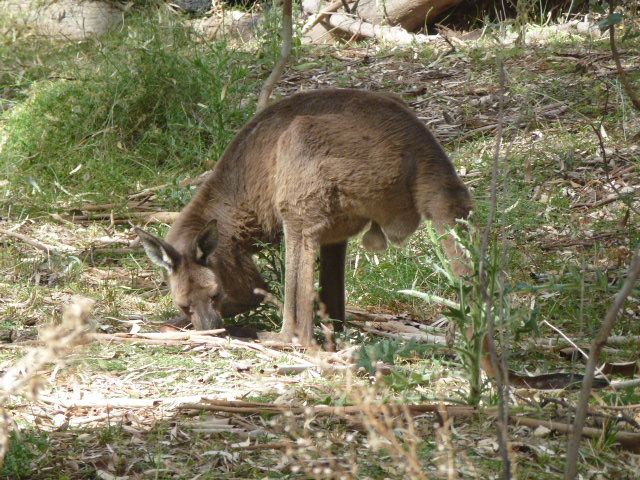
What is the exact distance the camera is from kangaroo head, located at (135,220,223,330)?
210 inches

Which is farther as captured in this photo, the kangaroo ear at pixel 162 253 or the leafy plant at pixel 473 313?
the kangaroo ear at pixel 162 253

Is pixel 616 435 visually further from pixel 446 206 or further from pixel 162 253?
pixel 162 253

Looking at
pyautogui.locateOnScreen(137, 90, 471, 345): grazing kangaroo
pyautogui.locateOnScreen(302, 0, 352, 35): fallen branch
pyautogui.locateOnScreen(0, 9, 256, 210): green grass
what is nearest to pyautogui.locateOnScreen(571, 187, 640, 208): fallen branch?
pyautogui.locateOnScreen(137, 90, 471, 345): grazing kangaroo

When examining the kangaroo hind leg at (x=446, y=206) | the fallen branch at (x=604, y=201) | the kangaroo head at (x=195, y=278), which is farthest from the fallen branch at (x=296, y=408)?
the fallen branch at (x=604, y=201)

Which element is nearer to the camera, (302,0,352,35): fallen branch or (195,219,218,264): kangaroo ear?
(195,219,218,264): kangaroo ear

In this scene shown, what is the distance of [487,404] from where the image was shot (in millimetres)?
3830

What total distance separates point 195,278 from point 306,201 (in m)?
0.80

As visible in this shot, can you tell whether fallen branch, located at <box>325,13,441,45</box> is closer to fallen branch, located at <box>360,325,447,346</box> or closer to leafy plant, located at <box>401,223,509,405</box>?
fallen branch, located at <box>360,325,447,346</box>

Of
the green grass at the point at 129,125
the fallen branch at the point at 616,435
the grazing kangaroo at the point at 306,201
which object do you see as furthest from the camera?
the green grass at the point at 129,125

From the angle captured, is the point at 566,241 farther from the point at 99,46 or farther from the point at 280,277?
the point at 99,46

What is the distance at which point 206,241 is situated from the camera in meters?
5.34

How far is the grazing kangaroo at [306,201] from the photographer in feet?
16.6

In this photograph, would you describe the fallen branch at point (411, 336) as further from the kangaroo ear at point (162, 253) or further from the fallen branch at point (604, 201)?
the fallen branch at point (604, 201)

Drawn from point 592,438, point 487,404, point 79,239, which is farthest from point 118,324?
point 592,438
